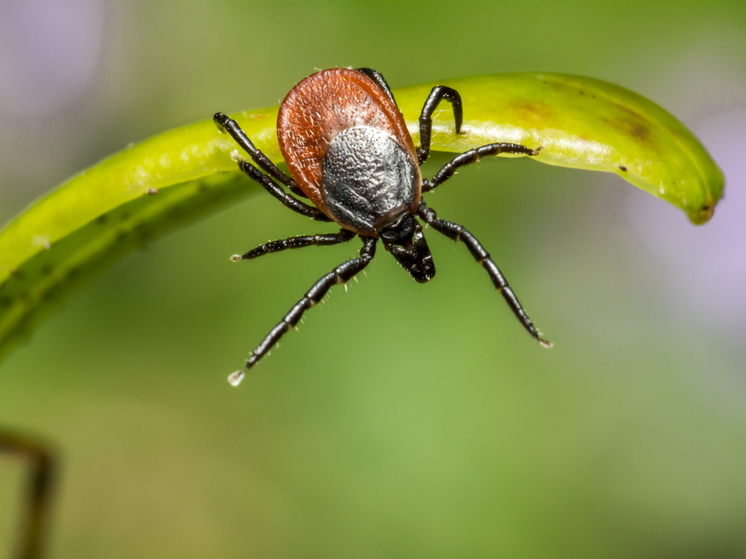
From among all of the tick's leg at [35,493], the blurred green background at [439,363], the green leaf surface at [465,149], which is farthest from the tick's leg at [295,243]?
the tick's leg at [35,493]

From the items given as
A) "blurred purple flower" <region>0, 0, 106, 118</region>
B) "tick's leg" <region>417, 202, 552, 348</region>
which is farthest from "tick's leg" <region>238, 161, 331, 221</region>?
"blurred purple flower" <region>0, 0, 106, 118</region>

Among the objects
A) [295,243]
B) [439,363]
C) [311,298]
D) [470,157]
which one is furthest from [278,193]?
[439,363]

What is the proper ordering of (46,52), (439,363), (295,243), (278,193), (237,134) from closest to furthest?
(237,134)
(278,193)
(295,243)
(439,363)
(46,52)

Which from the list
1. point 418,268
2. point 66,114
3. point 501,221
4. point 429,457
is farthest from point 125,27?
point 429,457

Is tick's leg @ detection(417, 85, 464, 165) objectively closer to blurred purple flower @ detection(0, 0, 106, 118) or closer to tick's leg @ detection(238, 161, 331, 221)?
tick's leg @ detection(238, 161, 331, 221)

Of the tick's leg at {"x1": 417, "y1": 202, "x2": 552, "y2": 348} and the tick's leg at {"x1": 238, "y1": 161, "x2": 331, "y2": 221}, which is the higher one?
the tick's leg at {"x1": 238, "y1": 161, "x2": 331, "y2": 221}

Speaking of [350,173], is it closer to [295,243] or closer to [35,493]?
[295,243]

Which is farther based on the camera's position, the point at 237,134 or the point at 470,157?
the point at 470,157
